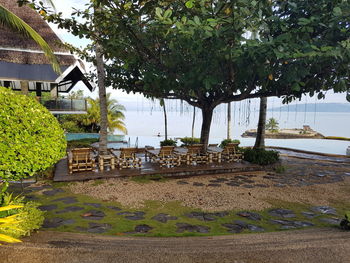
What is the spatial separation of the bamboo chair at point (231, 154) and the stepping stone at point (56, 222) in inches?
325

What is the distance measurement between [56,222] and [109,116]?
2361 centimetres

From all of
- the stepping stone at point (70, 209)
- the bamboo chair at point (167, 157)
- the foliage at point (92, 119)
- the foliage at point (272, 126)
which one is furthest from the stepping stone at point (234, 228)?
the foliage at point (272, 126)

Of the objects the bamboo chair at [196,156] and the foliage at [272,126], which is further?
the foliage at [272,126]

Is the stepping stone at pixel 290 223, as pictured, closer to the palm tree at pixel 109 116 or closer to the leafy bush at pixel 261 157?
the leafy bush at pixel 261 157

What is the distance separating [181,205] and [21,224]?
3.73 meters

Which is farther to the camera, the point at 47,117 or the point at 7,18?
the point at 7,18

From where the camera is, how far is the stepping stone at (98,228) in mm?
4715

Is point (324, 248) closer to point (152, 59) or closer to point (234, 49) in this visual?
point (234, 49)

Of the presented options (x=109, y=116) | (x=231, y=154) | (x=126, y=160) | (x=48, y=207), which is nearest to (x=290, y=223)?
(x=48, y=207)

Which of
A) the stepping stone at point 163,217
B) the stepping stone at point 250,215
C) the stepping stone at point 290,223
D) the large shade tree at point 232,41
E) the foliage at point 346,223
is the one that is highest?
the large shade tree at point 232,41

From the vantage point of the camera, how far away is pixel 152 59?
985cm

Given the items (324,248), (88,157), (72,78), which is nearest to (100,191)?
(88,157)

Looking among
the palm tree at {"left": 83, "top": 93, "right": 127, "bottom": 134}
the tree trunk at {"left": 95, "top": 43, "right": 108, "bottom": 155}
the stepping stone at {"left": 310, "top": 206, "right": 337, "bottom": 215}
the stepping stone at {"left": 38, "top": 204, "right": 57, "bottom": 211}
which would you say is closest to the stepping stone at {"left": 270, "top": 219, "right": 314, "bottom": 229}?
the stepping stone at {"left": 310, "top": 206, "right": 337, "bottom": 215}

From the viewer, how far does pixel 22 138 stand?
4164 mm
